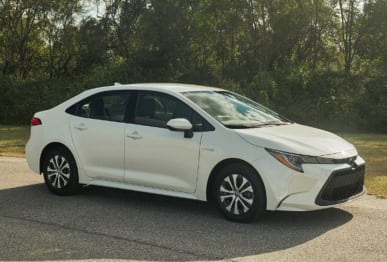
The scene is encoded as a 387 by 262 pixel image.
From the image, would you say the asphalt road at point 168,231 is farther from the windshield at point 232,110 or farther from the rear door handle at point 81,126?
the windshield at point 232,110

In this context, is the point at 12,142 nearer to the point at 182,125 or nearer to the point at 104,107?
the point at 104,107

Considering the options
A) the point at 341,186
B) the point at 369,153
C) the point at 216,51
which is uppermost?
the point at 216,51

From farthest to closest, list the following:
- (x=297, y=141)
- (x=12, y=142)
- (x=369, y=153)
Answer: (x=12, y=142) → (x=369, y=153) → (x=297, y=141)

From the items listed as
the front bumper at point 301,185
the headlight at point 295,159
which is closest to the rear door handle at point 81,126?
the front bumper at point 301,185

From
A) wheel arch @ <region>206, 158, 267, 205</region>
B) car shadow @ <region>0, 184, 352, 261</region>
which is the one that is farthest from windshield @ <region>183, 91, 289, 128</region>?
car shadow @ <region>0, 184, 352, 261</region>

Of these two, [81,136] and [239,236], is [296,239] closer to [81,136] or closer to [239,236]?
[239,236]

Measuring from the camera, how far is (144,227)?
689 cm

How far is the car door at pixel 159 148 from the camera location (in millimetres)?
7391

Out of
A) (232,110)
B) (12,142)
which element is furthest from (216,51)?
(232,110)

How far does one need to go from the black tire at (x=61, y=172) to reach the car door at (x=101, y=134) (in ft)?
0.80

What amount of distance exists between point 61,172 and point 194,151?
7.66ft

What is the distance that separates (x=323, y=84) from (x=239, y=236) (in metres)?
23.6

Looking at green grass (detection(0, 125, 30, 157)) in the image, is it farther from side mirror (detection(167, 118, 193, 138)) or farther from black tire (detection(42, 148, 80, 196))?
side mirror (detection(167, 118, 193, 138))

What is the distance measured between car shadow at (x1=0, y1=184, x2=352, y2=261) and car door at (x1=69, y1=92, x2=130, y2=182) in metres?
0.49
